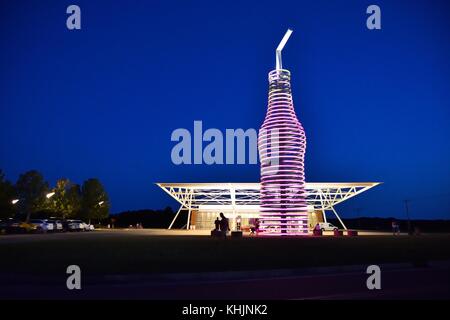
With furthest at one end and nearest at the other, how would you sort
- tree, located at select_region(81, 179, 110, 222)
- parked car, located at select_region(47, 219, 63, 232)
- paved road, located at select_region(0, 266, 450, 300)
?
tree, located at select_region(81, 179, 110, 222) → parked car, located at select_region(47, 219, 63, 232) → paved road, located at select_region(0, 266, 450, 300)

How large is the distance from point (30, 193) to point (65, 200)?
644 centimetres

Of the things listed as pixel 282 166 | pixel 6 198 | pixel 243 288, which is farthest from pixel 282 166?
pixel 6 198

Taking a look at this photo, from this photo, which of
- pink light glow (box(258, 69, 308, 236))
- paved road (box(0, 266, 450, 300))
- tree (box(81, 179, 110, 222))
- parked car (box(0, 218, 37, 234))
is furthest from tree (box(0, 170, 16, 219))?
paved road (box(0, 266, 450, 300))

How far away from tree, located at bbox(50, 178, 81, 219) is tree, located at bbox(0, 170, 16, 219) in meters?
9.60

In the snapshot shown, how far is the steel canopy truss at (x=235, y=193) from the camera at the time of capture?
6550cm

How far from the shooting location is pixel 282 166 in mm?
38938

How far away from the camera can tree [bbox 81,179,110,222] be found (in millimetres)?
89625

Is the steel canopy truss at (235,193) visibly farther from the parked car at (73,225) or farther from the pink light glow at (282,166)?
the pink light glow at (282,166)

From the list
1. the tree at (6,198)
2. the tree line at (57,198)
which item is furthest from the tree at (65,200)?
the tree at (6,198)

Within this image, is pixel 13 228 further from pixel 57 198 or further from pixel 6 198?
pixel 57 198

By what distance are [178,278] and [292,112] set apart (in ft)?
97.0

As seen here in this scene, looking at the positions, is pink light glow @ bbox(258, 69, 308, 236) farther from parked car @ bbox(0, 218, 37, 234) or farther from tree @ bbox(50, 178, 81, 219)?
tree @ bbox(50, 178, 81, 219)

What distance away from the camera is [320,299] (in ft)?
32.7

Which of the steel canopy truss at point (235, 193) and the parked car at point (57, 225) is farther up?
the steel canopy truss at point (235, 193)
